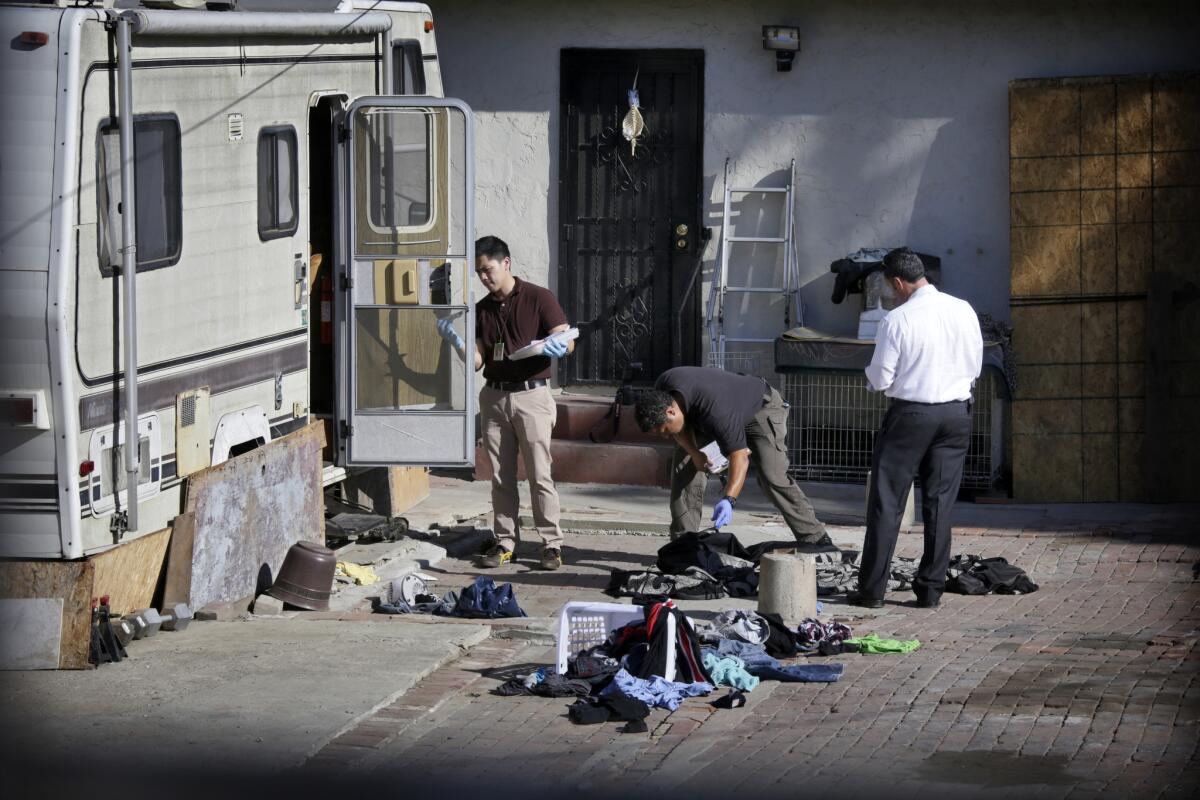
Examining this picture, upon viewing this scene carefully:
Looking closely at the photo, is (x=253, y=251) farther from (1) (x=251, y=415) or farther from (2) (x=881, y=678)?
(2) (x=881, y=678)

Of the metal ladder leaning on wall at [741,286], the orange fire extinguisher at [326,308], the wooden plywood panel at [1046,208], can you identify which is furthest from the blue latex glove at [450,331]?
the wooden plywood panel at [1046,208]

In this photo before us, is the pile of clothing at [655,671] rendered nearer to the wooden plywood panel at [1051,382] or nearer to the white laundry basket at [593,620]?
the white laundry basket at [593,620]

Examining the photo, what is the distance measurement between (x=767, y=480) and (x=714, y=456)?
481 millimetres

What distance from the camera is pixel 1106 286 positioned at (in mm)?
12352

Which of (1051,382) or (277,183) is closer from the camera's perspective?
(277,183)

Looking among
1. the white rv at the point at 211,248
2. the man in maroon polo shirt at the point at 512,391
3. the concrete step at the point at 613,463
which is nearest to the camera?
the white rv at the point at 211,248

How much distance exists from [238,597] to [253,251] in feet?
6.17

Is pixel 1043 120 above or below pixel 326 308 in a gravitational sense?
above

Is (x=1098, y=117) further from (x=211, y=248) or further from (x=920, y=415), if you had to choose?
(x=211, y=248)

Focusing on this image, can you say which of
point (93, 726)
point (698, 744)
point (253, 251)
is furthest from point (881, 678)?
point (253, 251)

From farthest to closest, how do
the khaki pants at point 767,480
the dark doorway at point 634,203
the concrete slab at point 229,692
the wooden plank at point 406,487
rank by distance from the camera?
the dark doorway at point 634,203
the wooden plank at point 406,487
the khaki pants at point 767,480
the concrete slab at point 229,692

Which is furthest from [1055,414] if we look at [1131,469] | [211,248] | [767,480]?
[211,248]

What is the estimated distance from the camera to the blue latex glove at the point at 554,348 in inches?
394

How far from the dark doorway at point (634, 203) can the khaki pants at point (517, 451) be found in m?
3.04
